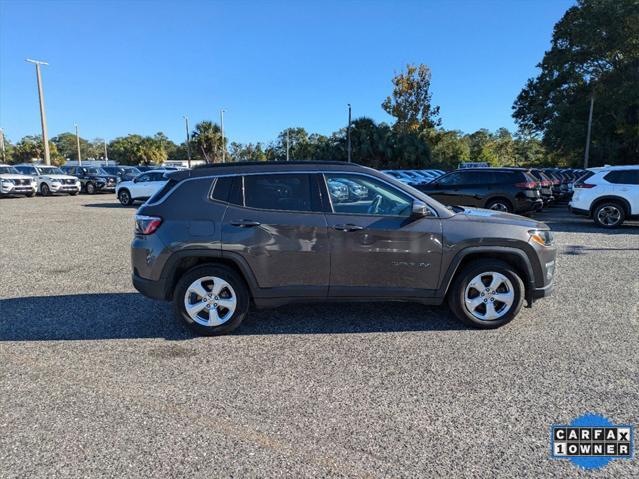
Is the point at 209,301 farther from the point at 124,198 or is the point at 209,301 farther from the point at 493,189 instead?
the point at 124,198

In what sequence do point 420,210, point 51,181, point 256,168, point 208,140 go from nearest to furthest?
point 420,210 < point 256,168 < point 51,181 < point 208,140

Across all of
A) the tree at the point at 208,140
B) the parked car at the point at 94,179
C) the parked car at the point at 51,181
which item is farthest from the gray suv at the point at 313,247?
the tree at the point at 208,140

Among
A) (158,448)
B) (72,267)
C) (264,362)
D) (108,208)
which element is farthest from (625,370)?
(108,208)

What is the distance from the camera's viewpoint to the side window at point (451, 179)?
13969 mm

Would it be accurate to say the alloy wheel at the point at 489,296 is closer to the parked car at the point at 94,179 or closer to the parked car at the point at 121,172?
the parked car at the point at 121,172

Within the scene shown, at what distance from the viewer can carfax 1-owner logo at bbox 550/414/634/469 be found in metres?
2.71

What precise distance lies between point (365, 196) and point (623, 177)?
10.9 metres

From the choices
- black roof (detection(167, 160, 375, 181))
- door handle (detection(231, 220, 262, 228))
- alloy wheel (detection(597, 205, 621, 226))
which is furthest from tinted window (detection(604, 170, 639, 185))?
door handle (detection(231, 220, 262, 228))

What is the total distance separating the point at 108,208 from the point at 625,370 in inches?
731

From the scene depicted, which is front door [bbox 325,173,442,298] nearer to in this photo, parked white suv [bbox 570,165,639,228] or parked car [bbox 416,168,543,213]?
parked car [bbox 416,168,543,213]

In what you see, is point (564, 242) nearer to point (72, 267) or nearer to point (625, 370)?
point (625, 370)

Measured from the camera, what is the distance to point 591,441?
9.45 ft

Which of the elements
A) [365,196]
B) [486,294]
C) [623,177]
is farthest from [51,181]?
[486,294]

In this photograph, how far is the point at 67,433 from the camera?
291 cm
